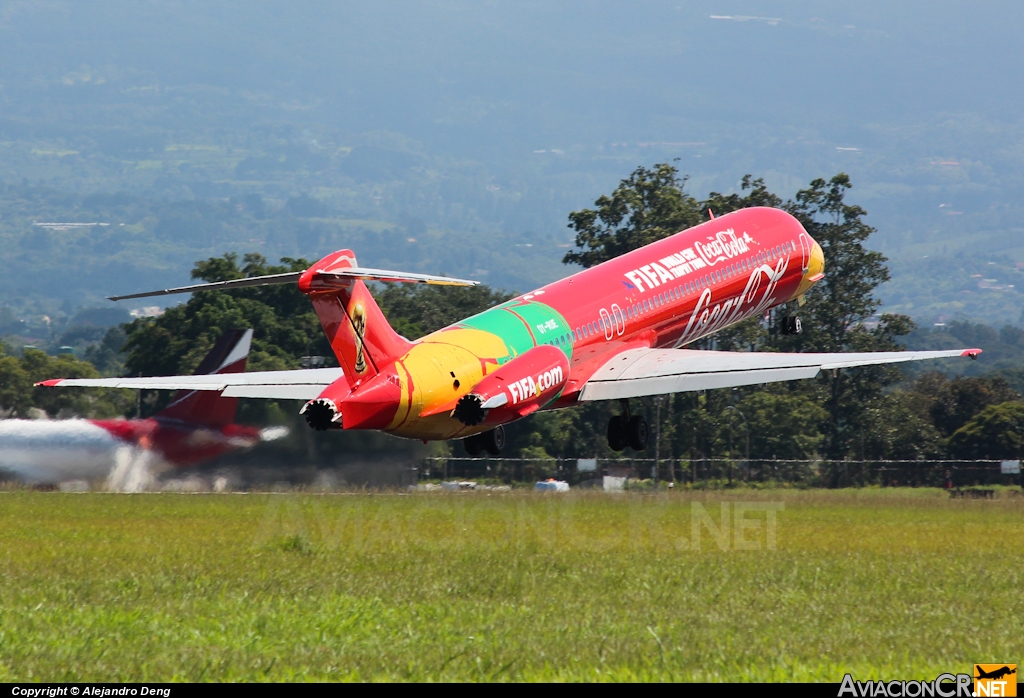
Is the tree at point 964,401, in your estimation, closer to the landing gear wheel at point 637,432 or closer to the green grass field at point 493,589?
the green grass field at point 493,589

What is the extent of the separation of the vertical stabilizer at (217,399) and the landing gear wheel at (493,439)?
73.7ft

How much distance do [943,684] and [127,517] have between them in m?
36.6

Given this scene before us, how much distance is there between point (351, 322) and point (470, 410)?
3.55 m

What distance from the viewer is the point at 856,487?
65125 mm

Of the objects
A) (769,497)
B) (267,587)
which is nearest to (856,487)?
(769,497)

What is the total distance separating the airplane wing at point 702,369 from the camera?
32531 mm

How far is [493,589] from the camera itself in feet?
105

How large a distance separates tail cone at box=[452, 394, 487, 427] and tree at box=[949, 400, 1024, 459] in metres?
59.0

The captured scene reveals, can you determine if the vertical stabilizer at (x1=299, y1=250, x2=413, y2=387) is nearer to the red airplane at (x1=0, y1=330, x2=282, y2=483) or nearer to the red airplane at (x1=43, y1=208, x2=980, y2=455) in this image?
the red airplane at (x1=43, y1=208, x2=980, y2=455)

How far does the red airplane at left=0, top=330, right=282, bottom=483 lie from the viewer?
5509 centimetres

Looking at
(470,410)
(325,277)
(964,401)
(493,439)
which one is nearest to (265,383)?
(493,439)

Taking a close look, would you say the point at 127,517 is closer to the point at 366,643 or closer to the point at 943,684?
the point at 366,643

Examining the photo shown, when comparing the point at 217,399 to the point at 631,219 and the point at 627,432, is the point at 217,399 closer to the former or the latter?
the point at 627,432

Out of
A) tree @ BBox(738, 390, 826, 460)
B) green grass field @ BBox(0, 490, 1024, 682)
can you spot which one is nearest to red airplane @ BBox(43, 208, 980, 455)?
green grass field @ BBox(0, 490, 1024, 682)
